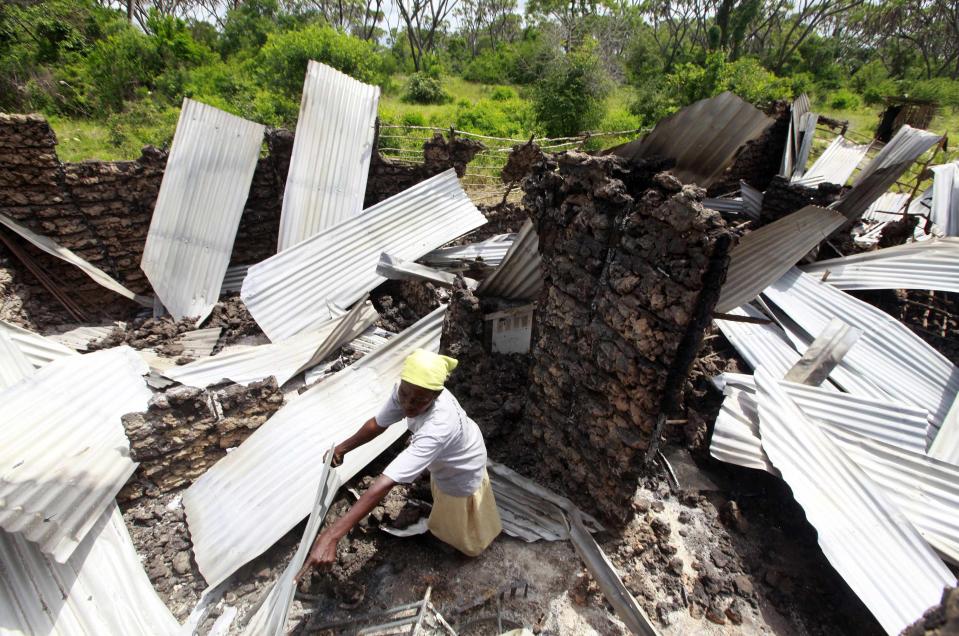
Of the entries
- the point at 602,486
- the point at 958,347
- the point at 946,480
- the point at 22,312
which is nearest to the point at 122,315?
the point at 22,312

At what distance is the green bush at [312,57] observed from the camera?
1207 cm

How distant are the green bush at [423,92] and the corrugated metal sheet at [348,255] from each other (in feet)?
45.0

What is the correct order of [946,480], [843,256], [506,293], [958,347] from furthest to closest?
[843,256], [958,347], [506,293], [946,480]

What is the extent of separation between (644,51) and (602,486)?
30634mm

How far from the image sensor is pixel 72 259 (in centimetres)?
570

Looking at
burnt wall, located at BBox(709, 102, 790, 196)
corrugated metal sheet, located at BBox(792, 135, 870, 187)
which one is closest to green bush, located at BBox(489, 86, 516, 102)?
burnt wall, located at BBox(709, 102, 790, 196)

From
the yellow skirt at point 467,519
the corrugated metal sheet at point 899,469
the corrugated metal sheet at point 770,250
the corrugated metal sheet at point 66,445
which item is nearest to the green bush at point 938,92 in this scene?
the corrugated metal sheet at point 770,250

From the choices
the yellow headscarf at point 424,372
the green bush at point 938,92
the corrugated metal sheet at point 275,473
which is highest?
the green bush at point 938,92

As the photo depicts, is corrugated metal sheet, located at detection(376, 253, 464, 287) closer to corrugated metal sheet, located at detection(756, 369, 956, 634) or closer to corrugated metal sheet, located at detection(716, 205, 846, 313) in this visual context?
corrugated metal sheet, located at detection(716, 205, 846, 313)

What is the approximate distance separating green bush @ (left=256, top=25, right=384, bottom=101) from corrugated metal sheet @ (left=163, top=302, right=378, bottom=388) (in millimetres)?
10290

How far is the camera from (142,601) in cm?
279

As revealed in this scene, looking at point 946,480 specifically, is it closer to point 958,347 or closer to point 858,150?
point 958,347

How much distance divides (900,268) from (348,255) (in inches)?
259

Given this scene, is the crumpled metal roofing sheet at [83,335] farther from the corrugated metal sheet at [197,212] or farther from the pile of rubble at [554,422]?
the corrugated metal sheet at [197,212]
